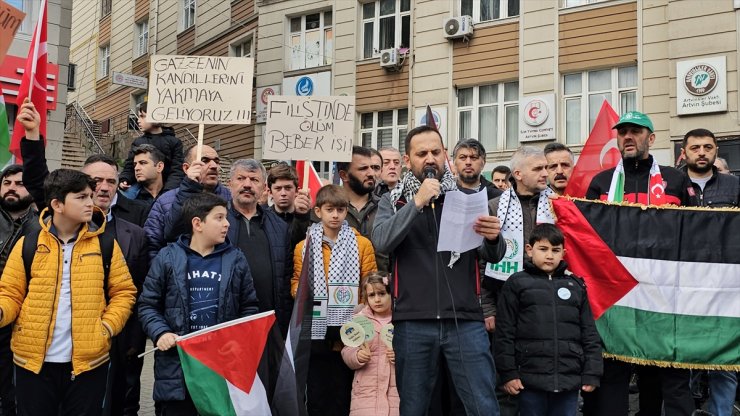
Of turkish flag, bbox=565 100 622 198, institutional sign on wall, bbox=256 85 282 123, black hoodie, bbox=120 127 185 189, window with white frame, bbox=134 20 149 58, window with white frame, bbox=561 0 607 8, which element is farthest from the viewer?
window with white frame, bbox=134 20 149 58

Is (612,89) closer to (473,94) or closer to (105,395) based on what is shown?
(473,94)

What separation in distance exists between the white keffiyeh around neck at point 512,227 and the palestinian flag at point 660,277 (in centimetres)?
14

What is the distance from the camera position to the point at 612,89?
1802 cm

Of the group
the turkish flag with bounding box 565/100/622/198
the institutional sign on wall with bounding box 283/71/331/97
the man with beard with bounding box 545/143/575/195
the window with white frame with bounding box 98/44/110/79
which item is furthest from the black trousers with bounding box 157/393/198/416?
the window with white frame with bounding box 98/44/110/79

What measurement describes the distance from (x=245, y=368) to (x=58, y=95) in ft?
42.7

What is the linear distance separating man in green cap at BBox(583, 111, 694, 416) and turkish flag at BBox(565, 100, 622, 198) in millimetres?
1800

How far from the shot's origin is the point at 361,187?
6773 millimetres

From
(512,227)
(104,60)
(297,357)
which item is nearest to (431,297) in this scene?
(297,357)

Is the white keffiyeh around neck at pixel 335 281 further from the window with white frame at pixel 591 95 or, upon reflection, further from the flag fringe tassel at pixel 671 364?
the window with white frame at pixel 591 95

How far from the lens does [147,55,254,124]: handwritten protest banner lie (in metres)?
6.82

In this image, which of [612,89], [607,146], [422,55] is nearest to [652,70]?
[612,89]

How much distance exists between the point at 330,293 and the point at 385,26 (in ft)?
58.1

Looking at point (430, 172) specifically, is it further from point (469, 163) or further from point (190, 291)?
point (469, 163)

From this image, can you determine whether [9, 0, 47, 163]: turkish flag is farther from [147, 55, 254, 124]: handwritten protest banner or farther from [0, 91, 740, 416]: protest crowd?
[147, 55, 254, 124]: handwritten protest banner
